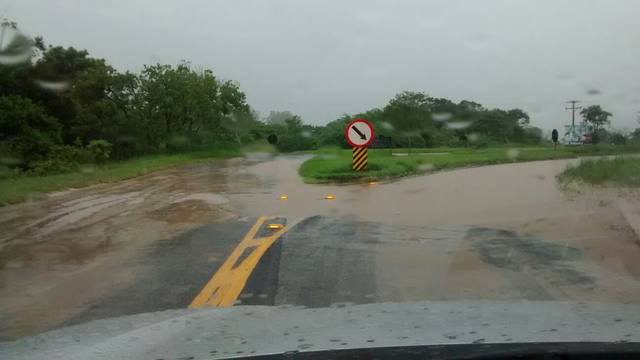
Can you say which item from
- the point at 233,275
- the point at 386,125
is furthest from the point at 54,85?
the point at 233,275

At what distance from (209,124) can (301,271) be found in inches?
1569

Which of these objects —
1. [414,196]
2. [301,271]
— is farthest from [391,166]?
[301,271]

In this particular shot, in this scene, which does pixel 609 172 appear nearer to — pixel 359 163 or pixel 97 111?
pixel 359 163

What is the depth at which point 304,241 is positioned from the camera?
32.9ft

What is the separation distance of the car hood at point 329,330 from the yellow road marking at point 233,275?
156cm

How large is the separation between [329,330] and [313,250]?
5401mm

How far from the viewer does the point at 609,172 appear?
19.9 meters

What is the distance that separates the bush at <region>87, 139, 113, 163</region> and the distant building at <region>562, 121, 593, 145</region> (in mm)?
21349

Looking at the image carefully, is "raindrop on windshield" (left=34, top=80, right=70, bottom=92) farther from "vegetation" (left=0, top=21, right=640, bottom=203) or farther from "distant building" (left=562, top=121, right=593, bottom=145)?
"distant building" (left=562, top=121, right=593, bottom=145)

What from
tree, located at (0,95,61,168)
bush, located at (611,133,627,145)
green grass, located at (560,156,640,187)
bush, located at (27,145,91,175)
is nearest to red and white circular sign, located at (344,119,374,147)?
green grass, located at (560,156,640,187)

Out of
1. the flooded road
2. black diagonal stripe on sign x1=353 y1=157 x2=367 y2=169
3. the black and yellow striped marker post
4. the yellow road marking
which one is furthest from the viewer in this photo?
black diagonal stripe on sign x1=353 y1=157 x2=367 y2=169

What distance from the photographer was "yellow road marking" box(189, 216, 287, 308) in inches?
255

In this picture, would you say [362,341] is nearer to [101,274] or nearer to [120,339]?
[120,339]

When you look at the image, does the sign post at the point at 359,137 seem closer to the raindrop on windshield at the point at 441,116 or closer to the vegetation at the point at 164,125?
the vegetation at the point at 164,125
